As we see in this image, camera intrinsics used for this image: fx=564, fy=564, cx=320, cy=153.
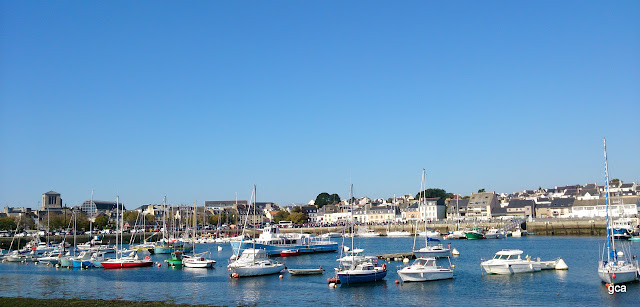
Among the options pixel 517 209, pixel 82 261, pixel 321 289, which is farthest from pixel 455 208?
pixel 321 289

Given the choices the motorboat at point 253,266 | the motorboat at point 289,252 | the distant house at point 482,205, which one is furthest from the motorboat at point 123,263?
the distant house at point 482,205

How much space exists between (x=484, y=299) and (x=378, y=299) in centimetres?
654

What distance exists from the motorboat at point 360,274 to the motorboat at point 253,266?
30.2 feet

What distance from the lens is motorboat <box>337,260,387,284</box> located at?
136ft

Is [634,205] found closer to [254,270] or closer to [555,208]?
[555,208]

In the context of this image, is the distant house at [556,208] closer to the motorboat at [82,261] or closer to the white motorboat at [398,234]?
the white motorboat at [398,234]

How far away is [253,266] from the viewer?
159ft

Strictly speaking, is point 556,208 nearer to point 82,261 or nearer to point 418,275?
point 418,275

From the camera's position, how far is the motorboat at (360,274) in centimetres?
4138

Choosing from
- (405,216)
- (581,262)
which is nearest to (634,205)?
(405,216)

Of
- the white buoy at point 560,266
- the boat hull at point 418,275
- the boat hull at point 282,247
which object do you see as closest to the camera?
the boat hull at point 418,275

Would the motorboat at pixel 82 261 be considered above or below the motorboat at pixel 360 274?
below

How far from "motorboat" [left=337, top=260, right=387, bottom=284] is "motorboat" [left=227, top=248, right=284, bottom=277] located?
922 cm

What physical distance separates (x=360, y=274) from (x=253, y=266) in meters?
10.8
